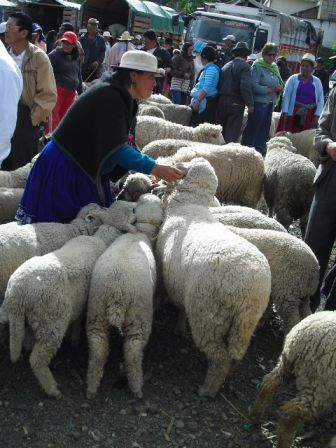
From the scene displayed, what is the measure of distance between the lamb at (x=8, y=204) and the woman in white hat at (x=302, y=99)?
604 cm

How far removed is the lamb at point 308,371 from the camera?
9.39 feet

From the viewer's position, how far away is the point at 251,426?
322 centimetres

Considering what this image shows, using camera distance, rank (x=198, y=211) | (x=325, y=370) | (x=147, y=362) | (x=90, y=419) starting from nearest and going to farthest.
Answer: (x=325, y=370) → (x=90, y=419) → (x=147, y=362) → (x=198, y=211)

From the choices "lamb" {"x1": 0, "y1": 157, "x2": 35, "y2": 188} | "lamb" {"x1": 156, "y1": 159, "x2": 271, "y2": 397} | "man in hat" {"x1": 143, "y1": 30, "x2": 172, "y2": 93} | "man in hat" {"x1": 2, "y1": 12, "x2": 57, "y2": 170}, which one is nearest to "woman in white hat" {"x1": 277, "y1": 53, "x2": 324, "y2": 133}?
"man in hat" {"x1": 143, "y1": 30, "x2": 172, "y2": 93}

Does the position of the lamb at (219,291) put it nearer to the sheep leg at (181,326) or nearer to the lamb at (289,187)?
the sheep leg at (181,326)

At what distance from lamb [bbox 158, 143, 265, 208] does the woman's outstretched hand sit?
2172mm

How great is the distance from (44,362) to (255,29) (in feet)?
54.6

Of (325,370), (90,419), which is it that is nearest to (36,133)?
A: (90,419)

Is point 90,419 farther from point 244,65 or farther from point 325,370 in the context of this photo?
point 244,65

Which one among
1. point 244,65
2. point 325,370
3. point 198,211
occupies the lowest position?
point 325,370

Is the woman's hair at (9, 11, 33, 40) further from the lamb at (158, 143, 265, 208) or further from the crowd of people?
the lamb at (158, 143, 265, 208)

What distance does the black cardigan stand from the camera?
3.84 meters

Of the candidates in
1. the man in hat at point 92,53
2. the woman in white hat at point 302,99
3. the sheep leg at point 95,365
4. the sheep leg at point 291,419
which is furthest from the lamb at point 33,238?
the man in hat at point 92,53

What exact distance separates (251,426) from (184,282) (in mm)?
904
